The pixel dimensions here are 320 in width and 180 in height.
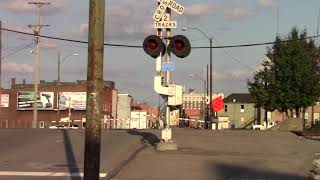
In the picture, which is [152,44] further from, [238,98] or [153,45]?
[238,98]

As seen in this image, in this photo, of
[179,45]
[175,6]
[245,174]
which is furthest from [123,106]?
[245,174]

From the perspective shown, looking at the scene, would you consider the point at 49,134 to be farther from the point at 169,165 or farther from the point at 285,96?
the point at 285,96

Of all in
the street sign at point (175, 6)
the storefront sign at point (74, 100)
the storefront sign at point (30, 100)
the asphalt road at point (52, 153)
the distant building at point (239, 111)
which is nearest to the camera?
the asphalt road at point (52, 153)

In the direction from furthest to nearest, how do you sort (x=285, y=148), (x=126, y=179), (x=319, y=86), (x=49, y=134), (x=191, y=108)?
1. (x=191, y=108)
2. (x=319, y=86)
3. (x=49, y=134)
4. (x=285, y=148)
5. (x=126, y=179)

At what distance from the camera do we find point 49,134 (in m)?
25.3

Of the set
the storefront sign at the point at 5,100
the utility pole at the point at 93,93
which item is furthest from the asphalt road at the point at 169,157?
the storefront sign at the point at 5,100

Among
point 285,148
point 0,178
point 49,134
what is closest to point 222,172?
point 0,178

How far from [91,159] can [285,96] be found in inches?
1711

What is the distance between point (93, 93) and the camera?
729 cm

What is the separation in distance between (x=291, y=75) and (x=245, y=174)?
3626cm

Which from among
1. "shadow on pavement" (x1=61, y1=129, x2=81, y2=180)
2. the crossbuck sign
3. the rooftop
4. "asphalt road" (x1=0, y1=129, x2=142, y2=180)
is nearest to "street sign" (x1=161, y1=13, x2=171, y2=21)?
the crossbuck sign

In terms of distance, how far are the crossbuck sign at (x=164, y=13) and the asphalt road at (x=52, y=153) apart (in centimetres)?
416

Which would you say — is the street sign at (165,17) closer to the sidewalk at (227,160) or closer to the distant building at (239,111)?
the sidewalk at (227,160)

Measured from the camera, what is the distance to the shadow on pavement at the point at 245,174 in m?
13.6
